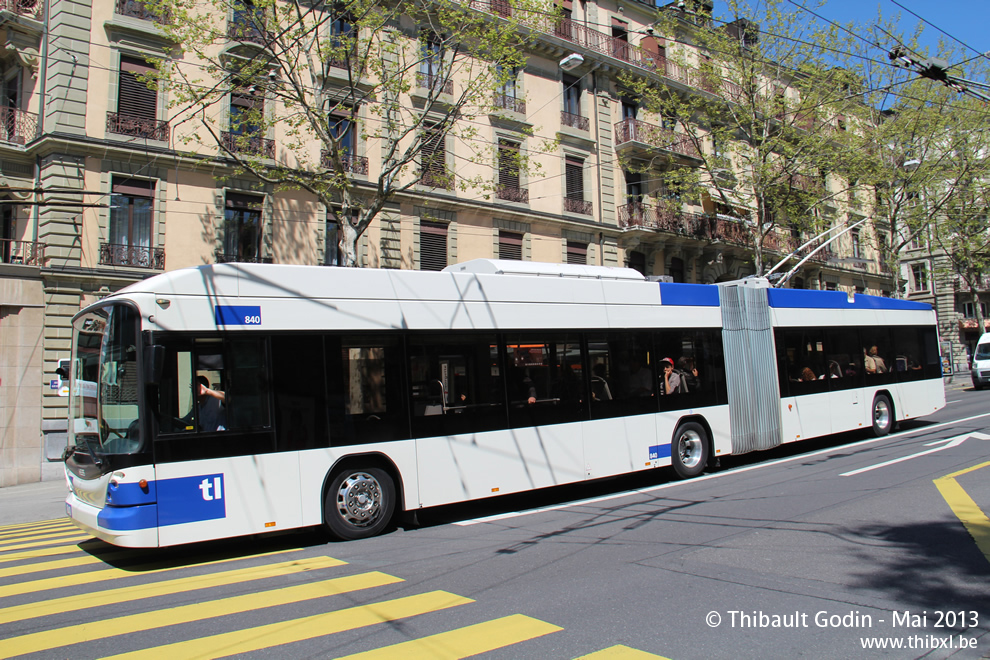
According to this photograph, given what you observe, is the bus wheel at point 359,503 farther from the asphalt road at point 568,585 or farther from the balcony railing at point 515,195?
the balcony railing at point 515,195

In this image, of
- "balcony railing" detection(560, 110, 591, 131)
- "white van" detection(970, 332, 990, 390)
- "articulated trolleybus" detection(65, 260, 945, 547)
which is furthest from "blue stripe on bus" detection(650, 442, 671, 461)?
"white van" detection(970, 332, 990, 390)

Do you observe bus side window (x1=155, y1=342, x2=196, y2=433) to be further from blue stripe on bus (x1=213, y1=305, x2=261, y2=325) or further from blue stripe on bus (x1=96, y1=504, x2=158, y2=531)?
blue stripe on bus (x1=96, y1=504, x2=158, y2=531)

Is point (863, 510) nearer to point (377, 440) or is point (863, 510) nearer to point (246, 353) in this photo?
point (377, 440)

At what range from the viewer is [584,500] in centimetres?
968

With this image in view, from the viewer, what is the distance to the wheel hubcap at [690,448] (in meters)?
11.0

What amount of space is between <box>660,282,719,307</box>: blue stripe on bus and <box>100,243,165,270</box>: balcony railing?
13697 mm

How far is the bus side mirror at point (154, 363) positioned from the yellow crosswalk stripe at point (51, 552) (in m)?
2.21

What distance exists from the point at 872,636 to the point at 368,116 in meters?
20.5

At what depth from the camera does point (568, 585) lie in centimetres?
531

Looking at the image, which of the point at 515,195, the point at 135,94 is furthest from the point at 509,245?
the point at 135,94

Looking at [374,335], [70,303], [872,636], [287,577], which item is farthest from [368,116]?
[872,636]

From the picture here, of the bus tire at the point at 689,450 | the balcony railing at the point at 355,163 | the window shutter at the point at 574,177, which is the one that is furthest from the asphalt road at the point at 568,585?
the window shutter at the point at 574,177

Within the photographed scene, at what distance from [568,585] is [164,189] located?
17133mm

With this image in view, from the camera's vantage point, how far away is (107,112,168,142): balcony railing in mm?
17438
